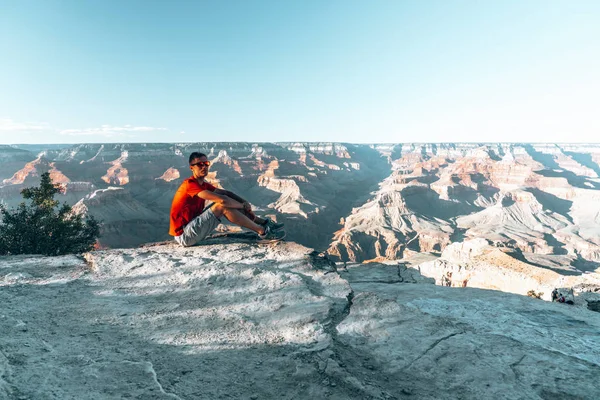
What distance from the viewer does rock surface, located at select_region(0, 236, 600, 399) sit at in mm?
2434

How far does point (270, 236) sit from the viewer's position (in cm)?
604

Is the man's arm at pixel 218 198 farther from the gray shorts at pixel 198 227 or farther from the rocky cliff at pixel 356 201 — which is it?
the rocky cliff at pixel 356 201

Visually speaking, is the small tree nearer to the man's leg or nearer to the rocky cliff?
the man's leg

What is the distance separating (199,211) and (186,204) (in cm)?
36

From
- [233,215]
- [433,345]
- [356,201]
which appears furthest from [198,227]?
[356,201]

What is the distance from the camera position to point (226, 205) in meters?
5.36

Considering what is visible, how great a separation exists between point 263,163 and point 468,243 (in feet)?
282

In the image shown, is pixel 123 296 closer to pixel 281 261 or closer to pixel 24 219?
pixel 281 261

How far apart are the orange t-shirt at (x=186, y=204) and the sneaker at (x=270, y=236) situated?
1318mm

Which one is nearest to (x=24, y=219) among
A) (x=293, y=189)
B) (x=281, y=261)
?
(x=281, y=261)

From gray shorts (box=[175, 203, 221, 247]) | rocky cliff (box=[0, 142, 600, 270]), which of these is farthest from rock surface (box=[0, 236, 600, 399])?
rocky cliff (box=[0, 142, 600, 270])

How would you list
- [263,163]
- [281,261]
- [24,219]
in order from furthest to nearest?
[263,163], [24,219], [281,261]

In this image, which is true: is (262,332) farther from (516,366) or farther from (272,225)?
(272,225)

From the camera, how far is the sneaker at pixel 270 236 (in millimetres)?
5949
